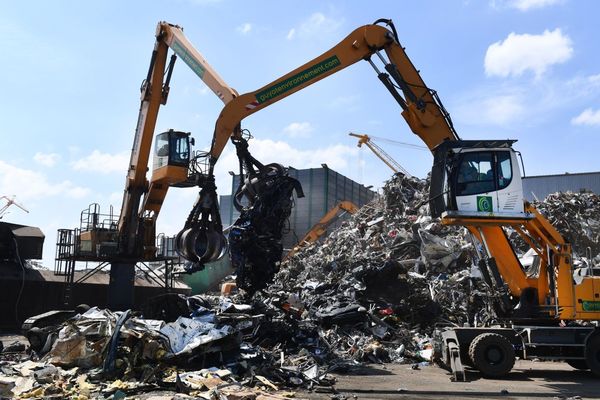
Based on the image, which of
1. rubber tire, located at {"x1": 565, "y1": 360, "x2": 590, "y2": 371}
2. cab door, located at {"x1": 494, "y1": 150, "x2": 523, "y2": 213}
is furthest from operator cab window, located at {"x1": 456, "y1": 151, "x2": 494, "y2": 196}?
rubber tire, located at {"x1": 565, "y1": 360, "x2": 590, "y2": 371}

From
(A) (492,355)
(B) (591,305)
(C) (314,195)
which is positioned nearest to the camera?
(A) (492,355)

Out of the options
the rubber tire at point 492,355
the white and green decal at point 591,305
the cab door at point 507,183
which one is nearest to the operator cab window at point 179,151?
the cab door at point 507,183

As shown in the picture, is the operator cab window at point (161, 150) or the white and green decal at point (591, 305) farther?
the operator cab window at point (161, 150)

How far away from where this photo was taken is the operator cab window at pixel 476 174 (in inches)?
400

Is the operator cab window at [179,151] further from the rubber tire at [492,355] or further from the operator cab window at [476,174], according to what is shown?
the rubber tire at [492,355]

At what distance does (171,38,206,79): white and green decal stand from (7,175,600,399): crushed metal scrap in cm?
590

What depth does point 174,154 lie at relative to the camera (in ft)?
50.8

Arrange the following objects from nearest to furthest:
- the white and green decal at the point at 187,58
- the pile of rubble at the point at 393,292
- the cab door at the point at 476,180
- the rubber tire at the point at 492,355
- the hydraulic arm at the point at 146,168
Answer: the rubber tire at the point at 492,355, the cab door at the point at 476,180, the pile of rubble at the point at 393,292, the white and green decal at the point at 187,58, the hydraulic arm at the point at 146,168

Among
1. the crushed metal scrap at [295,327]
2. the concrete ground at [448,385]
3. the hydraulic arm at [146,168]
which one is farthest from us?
the hydraulic arm at [146,168]

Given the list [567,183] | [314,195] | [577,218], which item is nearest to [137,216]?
[577,218]

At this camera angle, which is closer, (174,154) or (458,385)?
(458,385)

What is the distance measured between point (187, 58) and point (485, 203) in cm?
927

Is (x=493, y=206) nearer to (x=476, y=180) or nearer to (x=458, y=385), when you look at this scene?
(x=476, y=180)

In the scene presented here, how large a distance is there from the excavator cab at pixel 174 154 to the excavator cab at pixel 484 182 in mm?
7928
